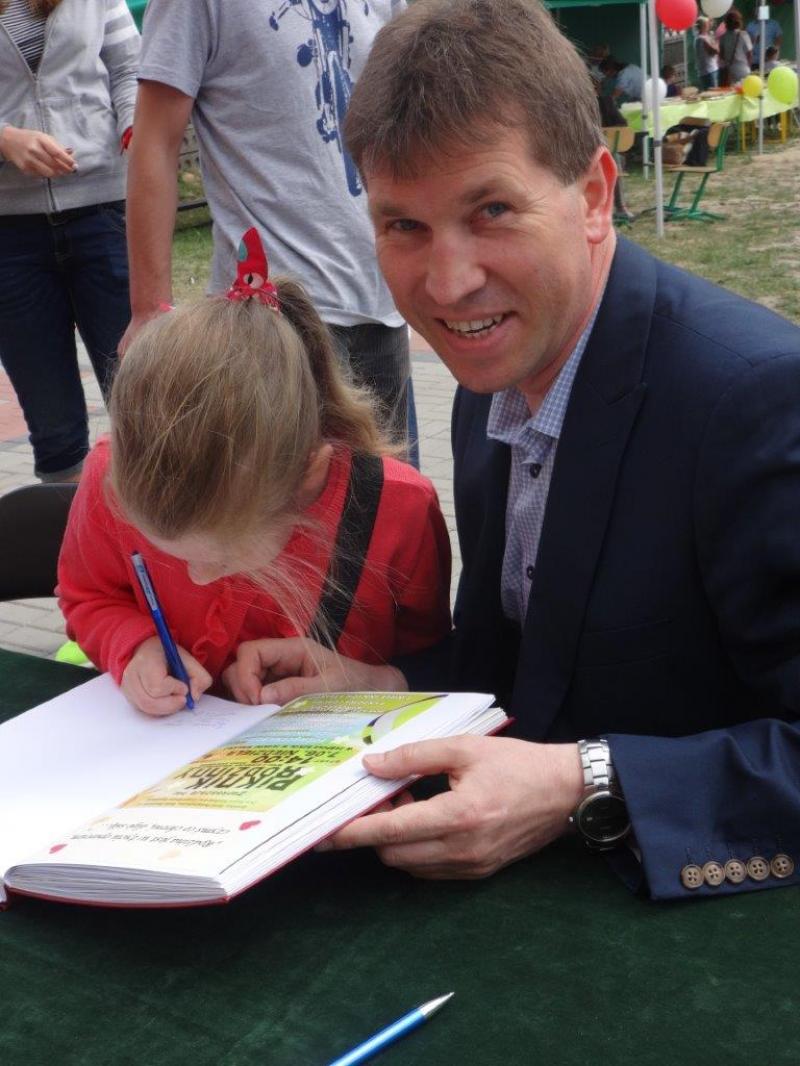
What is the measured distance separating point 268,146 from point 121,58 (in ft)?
3.05

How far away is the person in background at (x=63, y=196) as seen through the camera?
9.97ft

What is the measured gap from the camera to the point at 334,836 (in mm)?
1110

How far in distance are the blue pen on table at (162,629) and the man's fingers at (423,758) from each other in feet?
1.30

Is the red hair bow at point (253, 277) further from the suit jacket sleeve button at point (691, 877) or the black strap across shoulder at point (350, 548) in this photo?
the suit jacket sleeve button at point (691, 877)

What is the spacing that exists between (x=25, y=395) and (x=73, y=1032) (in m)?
2.43

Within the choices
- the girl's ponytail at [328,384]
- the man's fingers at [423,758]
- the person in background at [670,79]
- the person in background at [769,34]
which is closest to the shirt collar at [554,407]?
the girl's ponytail at [328,384]

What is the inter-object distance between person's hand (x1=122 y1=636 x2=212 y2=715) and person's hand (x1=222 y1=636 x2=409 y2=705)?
0.16 ft

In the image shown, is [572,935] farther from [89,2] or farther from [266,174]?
[89,2]

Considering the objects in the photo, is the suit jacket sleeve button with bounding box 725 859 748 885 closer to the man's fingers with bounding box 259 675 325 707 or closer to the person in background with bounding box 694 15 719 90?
the man's fingers with bounding box 259 675 325 707

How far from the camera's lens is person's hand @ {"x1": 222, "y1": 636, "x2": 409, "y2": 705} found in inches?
60.4

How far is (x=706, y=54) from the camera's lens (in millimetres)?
18125

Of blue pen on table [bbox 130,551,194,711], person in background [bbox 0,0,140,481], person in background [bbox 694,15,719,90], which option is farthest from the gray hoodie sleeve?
person in background [bbox 694,15,719,90]

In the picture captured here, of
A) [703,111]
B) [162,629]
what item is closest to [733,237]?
[703,111]

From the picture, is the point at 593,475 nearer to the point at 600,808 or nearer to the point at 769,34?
the point at 600,808
